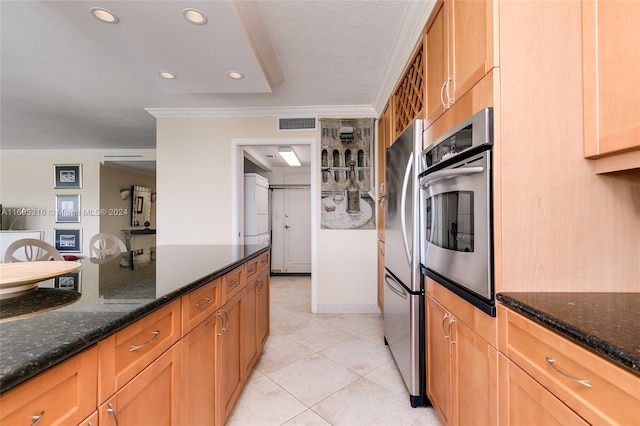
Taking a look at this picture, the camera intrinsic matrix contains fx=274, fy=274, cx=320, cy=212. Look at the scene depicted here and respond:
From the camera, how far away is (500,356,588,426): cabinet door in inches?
28.9

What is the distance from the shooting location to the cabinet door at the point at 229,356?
1.38 m

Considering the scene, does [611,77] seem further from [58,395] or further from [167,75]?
[167,75]

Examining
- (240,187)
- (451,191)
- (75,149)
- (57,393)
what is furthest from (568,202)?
(75,149)

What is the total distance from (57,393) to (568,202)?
158cm

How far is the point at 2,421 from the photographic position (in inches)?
18.3

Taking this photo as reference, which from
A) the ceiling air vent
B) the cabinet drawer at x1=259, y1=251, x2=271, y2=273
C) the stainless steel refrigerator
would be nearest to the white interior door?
the ceiling air vent

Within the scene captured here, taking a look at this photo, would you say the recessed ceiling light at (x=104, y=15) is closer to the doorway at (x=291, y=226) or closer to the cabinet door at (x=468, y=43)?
the cabinet door at (x=468, y=43)

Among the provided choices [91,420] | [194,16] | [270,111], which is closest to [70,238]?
[270,111]

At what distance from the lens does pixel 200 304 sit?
1.21 m

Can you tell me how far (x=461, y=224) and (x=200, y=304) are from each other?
1.21m

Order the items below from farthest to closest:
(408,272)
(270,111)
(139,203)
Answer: (139,203)
(270,111)
(408,272)

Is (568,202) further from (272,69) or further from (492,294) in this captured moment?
(272,69)

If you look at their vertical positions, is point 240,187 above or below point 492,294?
above

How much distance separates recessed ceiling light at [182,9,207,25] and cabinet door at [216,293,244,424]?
1.57 meters
